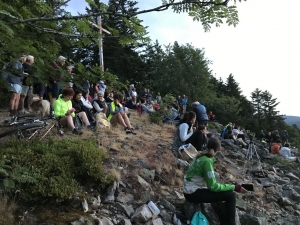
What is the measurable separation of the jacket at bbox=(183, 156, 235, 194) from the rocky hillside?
1.20ft

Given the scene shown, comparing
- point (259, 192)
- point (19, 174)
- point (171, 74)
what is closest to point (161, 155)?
point (259, 192)

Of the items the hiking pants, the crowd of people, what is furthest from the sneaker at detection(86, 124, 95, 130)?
the hiking pants

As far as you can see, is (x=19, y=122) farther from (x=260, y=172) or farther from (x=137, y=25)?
(x=260, y=172)

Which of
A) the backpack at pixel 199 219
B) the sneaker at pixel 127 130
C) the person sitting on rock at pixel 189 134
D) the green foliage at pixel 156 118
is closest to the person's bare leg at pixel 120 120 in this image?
the sneaker at pixel 127 130

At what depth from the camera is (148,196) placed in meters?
5.50

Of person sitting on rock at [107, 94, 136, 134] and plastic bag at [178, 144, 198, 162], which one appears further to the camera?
person sitting on rock at [107, 94, 136, 134]

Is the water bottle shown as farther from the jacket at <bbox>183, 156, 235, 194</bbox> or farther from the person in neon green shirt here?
the person in neon green shirt

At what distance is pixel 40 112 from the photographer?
8883 millimetres

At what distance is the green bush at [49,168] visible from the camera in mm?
4312

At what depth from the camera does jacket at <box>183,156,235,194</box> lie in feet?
15.8

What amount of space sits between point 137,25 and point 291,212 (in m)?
6.32

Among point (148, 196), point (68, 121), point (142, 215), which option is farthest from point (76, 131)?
point (142, 215)

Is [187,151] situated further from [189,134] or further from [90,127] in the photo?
[90,127]

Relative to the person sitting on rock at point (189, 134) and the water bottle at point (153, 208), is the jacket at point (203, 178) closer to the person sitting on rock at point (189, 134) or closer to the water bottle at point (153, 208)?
the water bottle at point (153, 208)
